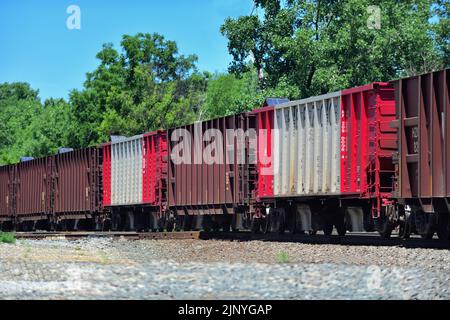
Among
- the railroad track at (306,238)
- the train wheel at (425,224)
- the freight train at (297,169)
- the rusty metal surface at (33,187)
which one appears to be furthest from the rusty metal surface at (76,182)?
the train wheel at (425,224)

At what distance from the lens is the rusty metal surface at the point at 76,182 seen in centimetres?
3775

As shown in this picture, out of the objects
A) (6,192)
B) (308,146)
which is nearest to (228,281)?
(308,146)

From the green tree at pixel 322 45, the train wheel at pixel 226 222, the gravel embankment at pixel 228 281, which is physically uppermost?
the green tree at pixel 322 45

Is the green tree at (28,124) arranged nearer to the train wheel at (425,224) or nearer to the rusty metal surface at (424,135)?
the train wheel at (425,224)

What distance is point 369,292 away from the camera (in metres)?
10.2

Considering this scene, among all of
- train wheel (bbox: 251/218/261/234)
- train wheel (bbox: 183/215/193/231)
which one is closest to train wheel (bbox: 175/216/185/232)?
train wheel (bbox: 183/215/193/231)

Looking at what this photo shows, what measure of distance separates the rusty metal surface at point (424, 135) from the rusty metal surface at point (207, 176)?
278 inches

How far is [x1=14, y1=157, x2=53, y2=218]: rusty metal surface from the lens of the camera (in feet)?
140

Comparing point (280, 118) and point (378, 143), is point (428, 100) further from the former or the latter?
point (280, 118)

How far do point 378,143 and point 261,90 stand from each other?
→ 28997mm

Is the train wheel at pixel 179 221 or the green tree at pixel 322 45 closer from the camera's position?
the train wheel at pixel 179 221

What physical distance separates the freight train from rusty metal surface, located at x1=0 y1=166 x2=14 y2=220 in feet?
36.8

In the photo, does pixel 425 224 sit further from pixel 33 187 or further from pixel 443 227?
pixel 33 187

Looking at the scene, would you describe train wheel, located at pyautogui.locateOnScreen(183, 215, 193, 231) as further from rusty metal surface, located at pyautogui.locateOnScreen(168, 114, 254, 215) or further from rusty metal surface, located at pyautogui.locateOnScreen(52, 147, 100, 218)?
rusty metal surface, located at pyautogui.locateOnScreen(52, 147, 100, 218)
